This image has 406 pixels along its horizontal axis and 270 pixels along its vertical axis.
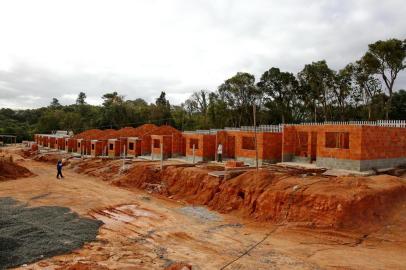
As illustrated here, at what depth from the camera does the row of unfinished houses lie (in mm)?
16766

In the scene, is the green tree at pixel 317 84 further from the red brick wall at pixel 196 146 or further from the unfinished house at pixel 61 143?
the unfinished house at pixel 61 143

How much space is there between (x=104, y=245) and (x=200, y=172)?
31.7 feet

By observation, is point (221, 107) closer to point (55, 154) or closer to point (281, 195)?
point (55, 154)

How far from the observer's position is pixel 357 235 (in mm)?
11648

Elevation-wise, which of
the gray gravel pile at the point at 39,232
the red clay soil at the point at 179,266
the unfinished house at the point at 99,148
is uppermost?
the unfinished house at the point at 99,148

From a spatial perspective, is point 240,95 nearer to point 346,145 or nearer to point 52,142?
point 346,145

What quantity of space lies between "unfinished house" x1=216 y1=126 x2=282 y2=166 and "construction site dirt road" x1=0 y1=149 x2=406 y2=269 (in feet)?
20.6

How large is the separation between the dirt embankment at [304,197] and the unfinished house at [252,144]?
13.0 ft

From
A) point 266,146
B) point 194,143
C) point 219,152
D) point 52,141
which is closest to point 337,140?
point 266,146

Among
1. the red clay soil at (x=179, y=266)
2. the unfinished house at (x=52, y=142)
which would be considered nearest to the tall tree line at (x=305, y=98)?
the unfinished house at (x=52, y=142)

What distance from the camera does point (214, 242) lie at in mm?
11422

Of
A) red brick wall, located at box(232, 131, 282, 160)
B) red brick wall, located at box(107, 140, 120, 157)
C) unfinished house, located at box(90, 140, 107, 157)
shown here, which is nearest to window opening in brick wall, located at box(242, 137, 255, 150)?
red brick wall, located at box(232, 131, 282, 160)

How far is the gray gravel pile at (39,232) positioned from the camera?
9.59m

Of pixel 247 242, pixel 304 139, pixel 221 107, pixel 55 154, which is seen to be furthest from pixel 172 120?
pixel 247 242
